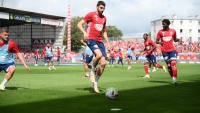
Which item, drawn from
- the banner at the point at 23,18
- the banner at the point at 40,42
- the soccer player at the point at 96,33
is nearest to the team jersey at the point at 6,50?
the soccer player at the point at 96,33

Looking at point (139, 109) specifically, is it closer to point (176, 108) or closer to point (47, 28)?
point (176, 108)

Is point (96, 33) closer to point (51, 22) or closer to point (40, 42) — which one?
point (51, 22)

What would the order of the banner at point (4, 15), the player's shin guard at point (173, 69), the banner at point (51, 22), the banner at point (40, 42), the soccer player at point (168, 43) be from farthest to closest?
the banner at point (40, 42), the banner at point (51, 22), the banner at point (4, 15), the soccer player at point (168, 43), the player's shin guard at point (173, 69)

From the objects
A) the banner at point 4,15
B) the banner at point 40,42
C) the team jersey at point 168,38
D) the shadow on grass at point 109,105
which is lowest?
the shadow on grass at point 109,105

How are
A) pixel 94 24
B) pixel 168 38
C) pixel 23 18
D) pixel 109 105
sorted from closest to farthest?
pixel 109 105
pixel 94 24
pixel 168 38
pixel 23 18

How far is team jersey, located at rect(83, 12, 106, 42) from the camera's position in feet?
27.7

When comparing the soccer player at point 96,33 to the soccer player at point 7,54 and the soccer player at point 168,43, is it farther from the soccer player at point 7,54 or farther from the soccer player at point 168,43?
the soccer player at point 168,43

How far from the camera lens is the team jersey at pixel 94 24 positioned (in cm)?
843

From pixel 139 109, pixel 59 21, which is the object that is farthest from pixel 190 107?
pixel 59 21

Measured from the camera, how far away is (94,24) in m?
8.45

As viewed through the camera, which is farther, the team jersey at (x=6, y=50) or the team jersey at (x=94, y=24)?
the team jersey at (x=6, y=50)

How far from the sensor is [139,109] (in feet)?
18.0

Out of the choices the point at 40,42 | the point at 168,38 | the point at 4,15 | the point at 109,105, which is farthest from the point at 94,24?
the point at 40,42

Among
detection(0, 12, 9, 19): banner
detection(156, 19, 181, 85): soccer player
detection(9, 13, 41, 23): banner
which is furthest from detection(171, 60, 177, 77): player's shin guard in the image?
detection(9, 13, 41, 23): banner
